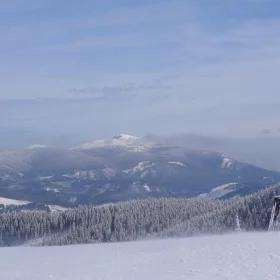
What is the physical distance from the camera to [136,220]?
13412cm

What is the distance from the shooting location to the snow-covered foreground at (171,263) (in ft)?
127

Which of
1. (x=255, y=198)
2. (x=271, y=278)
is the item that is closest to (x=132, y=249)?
(x=271, y=278)

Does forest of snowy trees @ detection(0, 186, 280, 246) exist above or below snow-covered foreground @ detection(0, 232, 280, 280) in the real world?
above

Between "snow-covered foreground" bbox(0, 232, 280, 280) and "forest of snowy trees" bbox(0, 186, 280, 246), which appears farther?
"forest of snowy trees" bbox(0, 186, 280, 246)

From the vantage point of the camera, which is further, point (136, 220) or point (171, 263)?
point (136, 220)

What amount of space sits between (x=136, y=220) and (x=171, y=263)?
91553 millimetres

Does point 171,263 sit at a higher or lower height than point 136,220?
lower

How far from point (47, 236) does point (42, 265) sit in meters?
97.3

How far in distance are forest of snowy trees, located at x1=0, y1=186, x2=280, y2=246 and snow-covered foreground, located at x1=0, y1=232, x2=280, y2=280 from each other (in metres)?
53.6

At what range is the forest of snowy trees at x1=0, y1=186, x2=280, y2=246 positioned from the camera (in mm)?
112188

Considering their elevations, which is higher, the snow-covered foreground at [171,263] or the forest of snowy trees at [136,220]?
the forest of snowy trees at [136,220]

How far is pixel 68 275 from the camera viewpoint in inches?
1672

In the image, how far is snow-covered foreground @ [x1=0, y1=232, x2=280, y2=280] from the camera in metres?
38.6

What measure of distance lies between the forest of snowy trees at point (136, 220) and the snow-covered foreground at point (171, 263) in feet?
176
